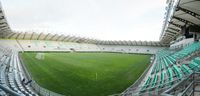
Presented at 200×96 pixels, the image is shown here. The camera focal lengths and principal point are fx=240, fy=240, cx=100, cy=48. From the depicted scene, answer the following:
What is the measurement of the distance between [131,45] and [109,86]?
64360 millimetres

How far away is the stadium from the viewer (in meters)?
9.41

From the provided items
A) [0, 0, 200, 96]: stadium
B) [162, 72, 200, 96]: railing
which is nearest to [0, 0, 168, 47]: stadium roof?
[0, 0, 200, 96]: stadium

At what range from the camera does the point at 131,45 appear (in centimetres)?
7756

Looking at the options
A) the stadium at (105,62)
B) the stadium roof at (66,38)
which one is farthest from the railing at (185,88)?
the stadium roof at (66,38)

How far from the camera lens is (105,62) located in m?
30.4

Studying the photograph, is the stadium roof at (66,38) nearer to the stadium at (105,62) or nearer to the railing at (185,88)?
the stadium at (105,62)

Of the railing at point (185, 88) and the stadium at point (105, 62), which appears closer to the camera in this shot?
the railing at point (185, 88)

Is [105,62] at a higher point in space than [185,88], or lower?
higher

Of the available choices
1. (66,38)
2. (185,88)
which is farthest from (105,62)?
(66,38)

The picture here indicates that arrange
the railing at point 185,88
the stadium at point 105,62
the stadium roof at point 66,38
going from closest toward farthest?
the railing at point 185,88 < the stadium at point 105,62 < the stadium roof at point 66,38

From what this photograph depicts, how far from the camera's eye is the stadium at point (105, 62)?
9.41 m

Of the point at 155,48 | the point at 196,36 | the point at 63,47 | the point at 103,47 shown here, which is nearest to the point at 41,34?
the point at 63,47

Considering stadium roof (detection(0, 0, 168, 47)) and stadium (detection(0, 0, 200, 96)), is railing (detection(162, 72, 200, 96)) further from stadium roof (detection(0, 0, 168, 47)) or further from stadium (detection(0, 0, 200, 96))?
stadium roof (detection(0, 0, 168, 47))

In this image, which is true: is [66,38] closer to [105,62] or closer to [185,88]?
[105,62]
